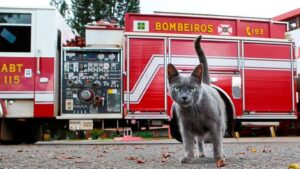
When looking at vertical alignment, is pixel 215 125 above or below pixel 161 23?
below

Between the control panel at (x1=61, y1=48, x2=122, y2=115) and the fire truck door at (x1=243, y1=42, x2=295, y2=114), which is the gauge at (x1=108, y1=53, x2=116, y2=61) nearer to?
the control panel at (x1=61, y1=48, x2=122, y2=115)

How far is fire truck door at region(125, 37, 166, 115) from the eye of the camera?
10750 millimetres

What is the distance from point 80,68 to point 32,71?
3.19 feet

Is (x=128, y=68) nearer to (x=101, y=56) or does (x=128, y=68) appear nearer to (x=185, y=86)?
(x=101, y=56)

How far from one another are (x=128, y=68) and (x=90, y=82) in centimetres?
85

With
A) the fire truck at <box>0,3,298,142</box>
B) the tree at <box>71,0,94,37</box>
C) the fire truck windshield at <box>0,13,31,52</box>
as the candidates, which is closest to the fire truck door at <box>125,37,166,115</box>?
the fire truck at <box>0,3,298,142</box>

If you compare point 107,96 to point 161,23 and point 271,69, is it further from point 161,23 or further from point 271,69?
point 271,69

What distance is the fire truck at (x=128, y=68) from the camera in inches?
404

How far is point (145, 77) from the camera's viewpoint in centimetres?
1084

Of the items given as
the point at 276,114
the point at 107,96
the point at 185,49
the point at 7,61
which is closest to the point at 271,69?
the point at 276,114

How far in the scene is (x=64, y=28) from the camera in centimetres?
1149

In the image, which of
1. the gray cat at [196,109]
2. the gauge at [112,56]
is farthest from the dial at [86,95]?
the gray cat at [196,109]

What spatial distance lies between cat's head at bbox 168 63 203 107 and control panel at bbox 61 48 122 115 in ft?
18.1

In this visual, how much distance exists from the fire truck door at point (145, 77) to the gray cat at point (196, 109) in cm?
505
